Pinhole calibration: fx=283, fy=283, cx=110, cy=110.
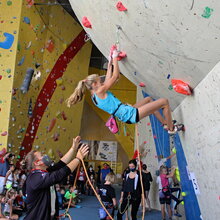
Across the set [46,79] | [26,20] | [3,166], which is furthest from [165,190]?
[26,20]

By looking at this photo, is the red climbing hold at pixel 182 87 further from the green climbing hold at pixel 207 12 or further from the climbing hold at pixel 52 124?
the climbing hold at pixel 52 124

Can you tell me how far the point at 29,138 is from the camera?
21.1 feet

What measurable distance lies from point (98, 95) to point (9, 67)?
12.5 ft

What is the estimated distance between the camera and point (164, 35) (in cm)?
191

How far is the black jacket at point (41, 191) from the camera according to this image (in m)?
1.84

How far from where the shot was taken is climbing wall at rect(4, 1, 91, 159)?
5.91 meters

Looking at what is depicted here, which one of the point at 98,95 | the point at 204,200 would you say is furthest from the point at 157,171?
the point at 98,95

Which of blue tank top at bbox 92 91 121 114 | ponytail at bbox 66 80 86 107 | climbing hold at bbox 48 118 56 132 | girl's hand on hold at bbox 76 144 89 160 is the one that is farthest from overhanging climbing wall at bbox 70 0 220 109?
climbing hold at bbox 48 118 56 132

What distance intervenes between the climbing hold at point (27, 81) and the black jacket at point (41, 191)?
429 centimetres

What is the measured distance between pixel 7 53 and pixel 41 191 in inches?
171

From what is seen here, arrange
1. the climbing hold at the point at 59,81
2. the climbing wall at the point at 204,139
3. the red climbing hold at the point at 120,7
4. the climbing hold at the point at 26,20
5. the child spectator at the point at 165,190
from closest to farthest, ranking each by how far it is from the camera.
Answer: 1. the climbing wall at the point at 204,139
2. the red climbing hold at the point at 120,7
3. the child spectator at the point at 165,190
4. the climbing hold at the point at 26,20
5. the climbing hold at the point at 59,81

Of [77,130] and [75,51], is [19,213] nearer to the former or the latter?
[77,130]

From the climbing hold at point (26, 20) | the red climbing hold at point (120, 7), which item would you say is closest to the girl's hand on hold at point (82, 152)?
the red climbing hold at point (120, 7)

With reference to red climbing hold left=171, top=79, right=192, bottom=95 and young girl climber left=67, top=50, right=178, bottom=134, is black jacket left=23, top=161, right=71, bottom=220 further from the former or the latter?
red climbing hold left=171, top=79, right=192, bottom=95
